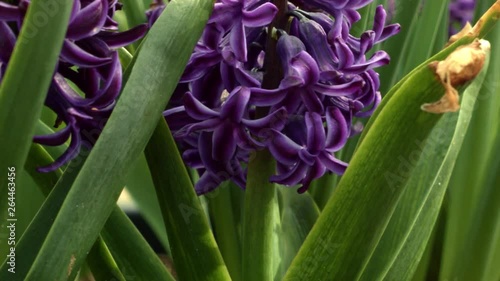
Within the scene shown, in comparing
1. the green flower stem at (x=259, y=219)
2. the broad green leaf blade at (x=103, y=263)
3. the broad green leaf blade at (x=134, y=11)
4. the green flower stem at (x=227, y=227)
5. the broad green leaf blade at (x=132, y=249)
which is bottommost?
the green flower stem at (x=227, y=227)

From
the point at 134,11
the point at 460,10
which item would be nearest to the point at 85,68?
the point at 134,11

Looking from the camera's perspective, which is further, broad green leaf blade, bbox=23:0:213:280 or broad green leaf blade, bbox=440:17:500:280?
broad green leaf blade, bbox=440:17:500:280

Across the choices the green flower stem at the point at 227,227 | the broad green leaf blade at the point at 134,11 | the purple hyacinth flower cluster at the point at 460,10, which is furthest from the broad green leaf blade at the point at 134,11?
the purple hyacinth flower cluster at the point at 460,10

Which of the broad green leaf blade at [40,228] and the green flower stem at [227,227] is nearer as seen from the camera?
the broad green leaf blade at [40,228]

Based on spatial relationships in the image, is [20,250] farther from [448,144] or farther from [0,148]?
[448,144]

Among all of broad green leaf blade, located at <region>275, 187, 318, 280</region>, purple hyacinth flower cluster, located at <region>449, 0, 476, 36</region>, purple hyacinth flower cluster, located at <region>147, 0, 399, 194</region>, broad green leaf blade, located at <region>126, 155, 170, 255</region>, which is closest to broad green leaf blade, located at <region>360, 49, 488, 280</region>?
purple hyacinth flower cluster, located at <region>147, 0, 399, 194</region>

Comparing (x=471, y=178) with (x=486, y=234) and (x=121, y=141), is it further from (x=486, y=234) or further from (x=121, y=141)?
(x=121, y=141)

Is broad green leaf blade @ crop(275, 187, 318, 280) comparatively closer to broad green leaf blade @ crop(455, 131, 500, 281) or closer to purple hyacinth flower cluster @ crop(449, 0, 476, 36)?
broad green leaf blade @ crop(455, 131, 500, 281)

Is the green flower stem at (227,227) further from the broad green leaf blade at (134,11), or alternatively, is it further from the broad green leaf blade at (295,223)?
the broad green leaf blade at (134,11)
